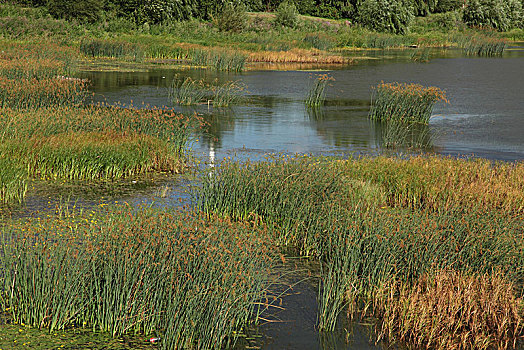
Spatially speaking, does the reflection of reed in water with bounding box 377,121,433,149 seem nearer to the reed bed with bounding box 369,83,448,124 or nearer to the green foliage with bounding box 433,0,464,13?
the reed bed with bounding box 369,83,448,124

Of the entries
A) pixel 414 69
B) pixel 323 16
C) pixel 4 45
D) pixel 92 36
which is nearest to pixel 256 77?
pixel 414 69

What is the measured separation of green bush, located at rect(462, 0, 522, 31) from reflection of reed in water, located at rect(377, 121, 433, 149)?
206 feet

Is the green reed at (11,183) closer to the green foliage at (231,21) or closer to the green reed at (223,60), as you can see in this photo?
the green reed at (223,60)

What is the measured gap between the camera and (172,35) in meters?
48.5

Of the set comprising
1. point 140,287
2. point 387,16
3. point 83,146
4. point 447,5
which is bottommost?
point 140,287

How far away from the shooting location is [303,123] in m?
19.8

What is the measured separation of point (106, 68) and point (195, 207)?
81.1 ft

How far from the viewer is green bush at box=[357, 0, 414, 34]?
2645 inches

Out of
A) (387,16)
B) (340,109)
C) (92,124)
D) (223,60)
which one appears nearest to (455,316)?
(92,124)

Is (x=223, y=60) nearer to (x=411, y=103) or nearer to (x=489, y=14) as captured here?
(x=411, y=103)

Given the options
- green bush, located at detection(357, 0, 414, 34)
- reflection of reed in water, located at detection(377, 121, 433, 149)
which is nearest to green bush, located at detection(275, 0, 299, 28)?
green bush, located at detection(357, 0, 414, 34)

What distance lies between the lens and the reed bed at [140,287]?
19.0ft

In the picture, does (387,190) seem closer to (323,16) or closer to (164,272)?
(164,272)

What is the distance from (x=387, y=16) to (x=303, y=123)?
168 ft
